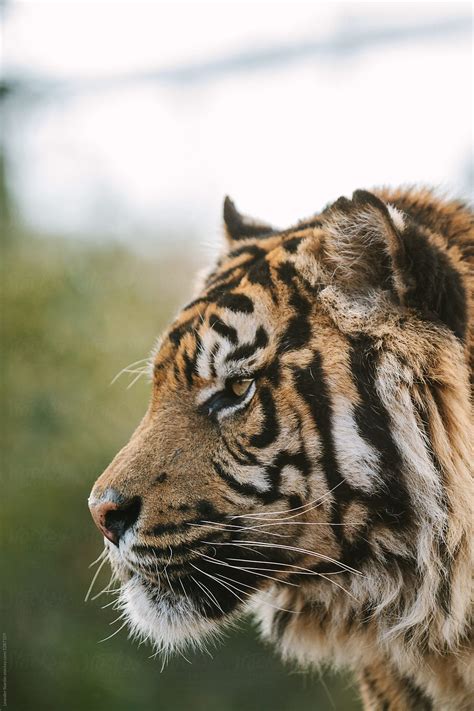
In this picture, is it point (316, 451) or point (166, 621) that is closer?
point (316, 451)

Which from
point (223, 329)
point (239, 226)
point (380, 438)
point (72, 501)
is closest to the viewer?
point (380, 438)

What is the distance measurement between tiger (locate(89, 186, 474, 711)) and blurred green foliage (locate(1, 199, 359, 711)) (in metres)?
2.35

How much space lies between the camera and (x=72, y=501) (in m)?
4.23

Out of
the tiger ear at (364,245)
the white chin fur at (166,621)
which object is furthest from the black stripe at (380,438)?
the white chin fur at (166,621)

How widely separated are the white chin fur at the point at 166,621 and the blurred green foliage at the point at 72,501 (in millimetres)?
2286

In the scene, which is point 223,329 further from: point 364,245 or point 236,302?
point 364,245

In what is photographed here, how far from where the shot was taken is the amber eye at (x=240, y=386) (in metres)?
1.69

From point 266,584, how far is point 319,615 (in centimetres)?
22

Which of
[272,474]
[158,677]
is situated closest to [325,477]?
[272,474]

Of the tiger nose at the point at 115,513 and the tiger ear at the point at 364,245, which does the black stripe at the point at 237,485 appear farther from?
the tiger ear at the point at 364,245

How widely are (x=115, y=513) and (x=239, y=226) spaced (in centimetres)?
103

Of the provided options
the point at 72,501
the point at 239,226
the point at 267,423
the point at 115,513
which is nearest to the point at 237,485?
the point at 267,423

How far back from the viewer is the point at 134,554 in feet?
5.59

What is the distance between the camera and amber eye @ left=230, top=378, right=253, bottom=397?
169cm
